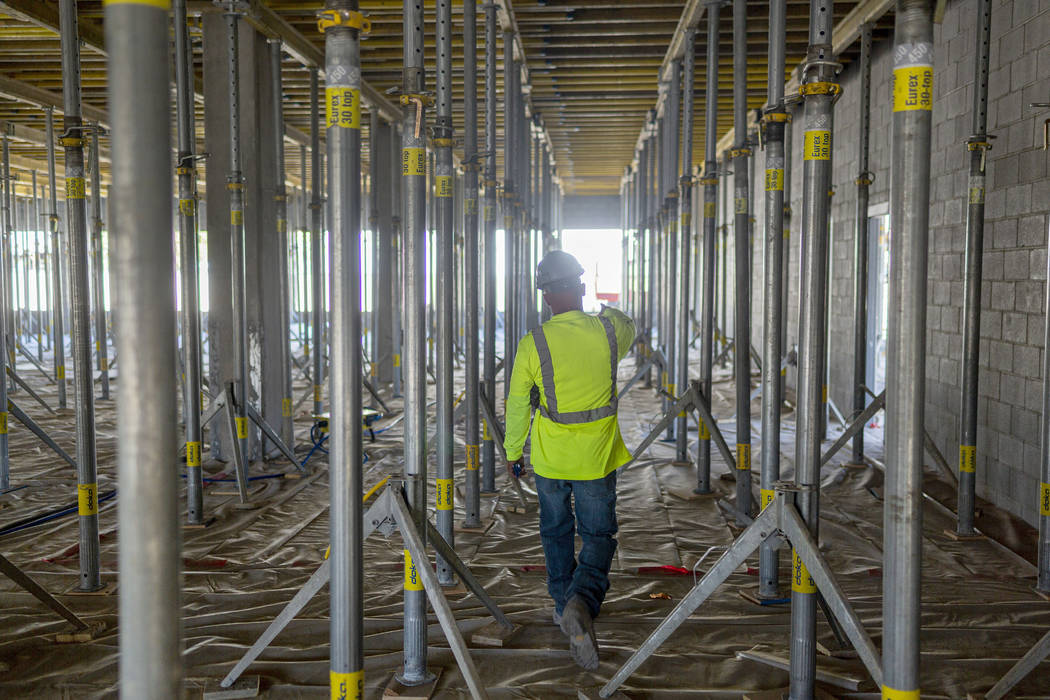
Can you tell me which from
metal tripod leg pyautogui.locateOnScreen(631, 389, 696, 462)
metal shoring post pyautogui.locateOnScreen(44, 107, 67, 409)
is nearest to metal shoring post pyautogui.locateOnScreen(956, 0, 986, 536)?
metal tripod leg pyautogui.locateOnScreen(631, 389, 696, 462)

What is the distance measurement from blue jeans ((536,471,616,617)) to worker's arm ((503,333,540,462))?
0.22m

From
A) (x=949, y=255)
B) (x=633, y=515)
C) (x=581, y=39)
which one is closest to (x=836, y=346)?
(x=949, y=255)

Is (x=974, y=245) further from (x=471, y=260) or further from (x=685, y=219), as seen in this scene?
(x=471, y=260)

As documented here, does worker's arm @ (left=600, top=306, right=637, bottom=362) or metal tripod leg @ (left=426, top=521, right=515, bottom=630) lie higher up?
worker's arm @ (left=600, top=306, right=637, bottom=362)

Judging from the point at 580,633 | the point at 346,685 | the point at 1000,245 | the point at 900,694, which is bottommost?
the point at 580,633

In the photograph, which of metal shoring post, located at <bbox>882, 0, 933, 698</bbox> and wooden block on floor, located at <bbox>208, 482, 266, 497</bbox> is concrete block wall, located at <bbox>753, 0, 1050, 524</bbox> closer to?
metal shoring post, located at <bbox>882, 0, 933, 698</bbox>

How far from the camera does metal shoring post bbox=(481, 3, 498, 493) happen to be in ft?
20.8

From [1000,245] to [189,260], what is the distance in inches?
219

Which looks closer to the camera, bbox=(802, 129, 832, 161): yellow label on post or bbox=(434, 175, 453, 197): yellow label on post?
bbox=(802, 129, 832, 161): yellow label on post

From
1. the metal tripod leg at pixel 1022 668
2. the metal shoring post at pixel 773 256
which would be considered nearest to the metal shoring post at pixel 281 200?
the metal shoring post at pixel 773 256

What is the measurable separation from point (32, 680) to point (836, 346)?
30.4 ft

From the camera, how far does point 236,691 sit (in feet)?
11.1

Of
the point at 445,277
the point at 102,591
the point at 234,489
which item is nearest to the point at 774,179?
the point at 445,277

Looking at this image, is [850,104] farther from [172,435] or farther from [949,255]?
[172,435]
